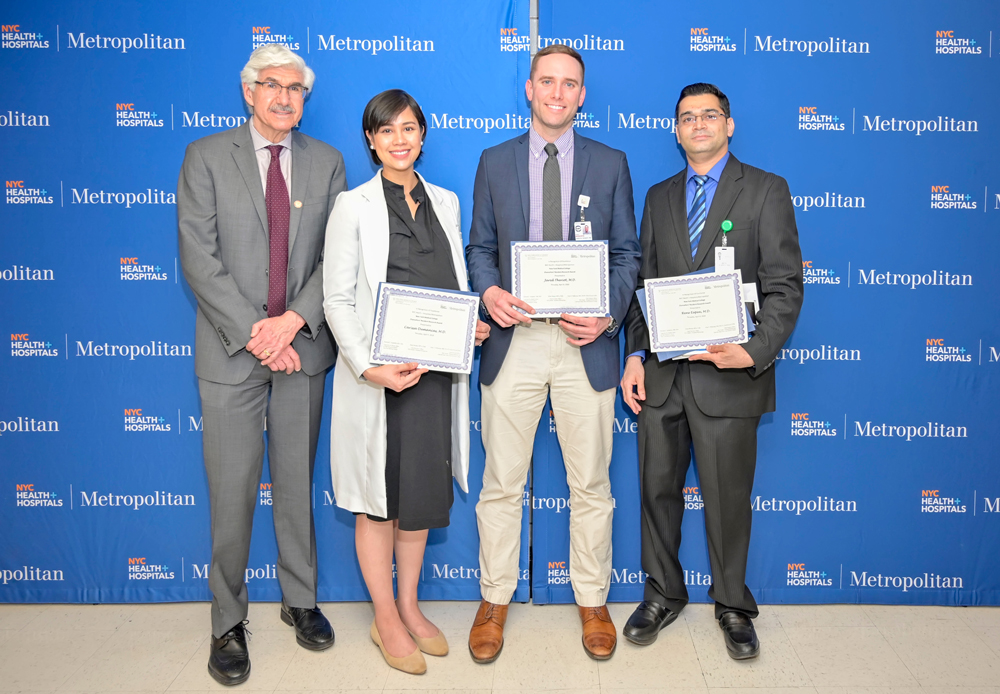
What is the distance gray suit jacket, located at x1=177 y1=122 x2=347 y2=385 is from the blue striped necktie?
4.51ft

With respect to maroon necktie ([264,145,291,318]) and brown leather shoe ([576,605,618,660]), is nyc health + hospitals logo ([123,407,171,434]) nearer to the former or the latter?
maroon necktie ([264,145,291,318])

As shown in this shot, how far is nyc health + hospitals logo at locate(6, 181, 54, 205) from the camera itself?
2.82 m

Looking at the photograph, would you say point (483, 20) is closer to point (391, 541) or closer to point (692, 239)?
point (692, 239)

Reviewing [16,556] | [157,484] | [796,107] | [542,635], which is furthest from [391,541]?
[796,107]

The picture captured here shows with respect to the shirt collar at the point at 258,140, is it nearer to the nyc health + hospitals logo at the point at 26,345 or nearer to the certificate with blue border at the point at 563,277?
the certificate with blue border at the point at 563,277

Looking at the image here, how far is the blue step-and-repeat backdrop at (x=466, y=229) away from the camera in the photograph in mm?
2773

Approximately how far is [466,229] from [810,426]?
5.68 feet

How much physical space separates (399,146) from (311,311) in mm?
668

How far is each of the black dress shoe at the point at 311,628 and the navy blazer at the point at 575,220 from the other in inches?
45.4

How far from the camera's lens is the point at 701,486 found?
2.58 m

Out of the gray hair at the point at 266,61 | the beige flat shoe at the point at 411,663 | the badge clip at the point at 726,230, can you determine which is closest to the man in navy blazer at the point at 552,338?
the beige flat shoe at the point at 411,663

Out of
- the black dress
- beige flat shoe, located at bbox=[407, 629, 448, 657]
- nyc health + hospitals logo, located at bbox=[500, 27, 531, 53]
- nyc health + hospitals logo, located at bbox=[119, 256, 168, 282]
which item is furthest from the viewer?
nyc health + hospitals logo, located at bbox=[119, 256, 168, 282]

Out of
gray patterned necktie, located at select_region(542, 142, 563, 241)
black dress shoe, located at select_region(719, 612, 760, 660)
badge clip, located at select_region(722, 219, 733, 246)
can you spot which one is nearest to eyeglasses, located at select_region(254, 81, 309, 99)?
gray patterned necktie, located at select_region(542, 142, 563, 241)

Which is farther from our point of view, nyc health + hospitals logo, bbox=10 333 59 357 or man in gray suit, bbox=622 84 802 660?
nyc health + hospitals logo, bbox=10 333 59 357
